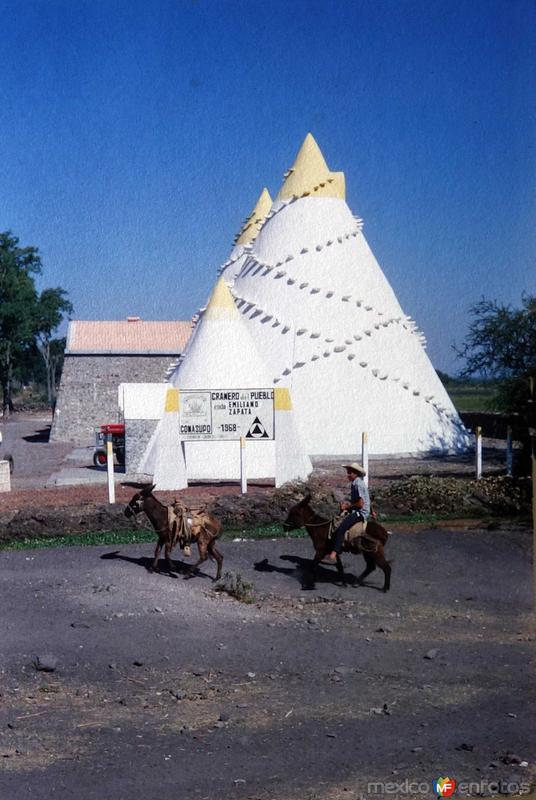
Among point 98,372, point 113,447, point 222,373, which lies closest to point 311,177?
point 222,373

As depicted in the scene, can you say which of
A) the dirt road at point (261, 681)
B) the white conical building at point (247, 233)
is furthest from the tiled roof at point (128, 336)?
the dirt road at point (261, 681)

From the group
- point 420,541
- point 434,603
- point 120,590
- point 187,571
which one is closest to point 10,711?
point 120,590

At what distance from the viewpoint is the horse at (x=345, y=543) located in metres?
7.96

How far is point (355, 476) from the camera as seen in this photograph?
7.88 m

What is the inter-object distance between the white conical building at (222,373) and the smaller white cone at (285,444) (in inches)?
52.2

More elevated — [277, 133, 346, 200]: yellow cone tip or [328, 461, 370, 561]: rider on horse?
[277, 133, 346, 200]: yellow cone tip

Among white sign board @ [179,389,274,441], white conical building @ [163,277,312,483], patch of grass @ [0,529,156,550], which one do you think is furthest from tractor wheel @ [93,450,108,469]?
patch of grass @ [0,529,156,550]

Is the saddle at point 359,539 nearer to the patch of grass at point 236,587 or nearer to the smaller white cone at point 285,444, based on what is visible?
the patch of grass at point 236,587

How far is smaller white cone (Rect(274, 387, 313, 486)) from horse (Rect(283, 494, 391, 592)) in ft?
20.8

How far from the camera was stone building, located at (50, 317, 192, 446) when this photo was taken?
32656 millimetres

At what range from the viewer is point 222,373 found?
1733 cm

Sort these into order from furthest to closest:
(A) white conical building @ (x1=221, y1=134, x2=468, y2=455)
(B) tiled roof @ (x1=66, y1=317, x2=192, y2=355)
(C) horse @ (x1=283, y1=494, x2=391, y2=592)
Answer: (B) tiled roof @ (x1=66, y1=317, x2=192, y2=355)
(A) white conical building @ (x1=221, y1=134, x2=468, y2=455)
(C) horse @ (x1=283, y1=494, x2=391, y2=592)

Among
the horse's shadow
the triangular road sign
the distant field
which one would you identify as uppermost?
the distant field

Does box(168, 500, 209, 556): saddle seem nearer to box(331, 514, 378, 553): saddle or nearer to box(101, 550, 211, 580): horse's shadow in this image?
box(101, 550, 211, 580): horse's shadow
